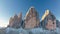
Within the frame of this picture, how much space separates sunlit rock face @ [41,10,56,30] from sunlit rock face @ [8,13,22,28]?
34 centimetres

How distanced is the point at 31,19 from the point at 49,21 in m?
0.27

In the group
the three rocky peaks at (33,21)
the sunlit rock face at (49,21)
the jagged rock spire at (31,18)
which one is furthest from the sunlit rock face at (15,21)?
the sunlit rock face at (49,21)

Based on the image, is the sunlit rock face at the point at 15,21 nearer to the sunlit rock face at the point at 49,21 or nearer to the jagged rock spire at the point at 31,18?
the jagged rock spire at the point at 31,18

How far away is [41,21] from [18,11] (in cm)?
37

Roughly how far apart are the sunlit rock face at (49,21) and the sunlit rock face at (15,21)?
13.3 inches

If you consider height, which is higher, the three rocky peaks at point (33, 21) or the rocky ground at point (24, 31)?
the three rocky peaks at point (33, 21)

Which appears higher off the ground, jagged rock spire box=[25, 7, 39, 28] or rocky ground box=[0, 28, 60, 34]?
jagged rock spire box=[25, 7, 39, 28]

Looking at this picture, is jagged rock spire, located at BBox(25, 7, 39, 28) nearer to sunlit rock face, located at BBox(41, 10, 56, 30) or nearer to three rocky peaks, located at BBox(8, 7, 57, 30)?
three rocky peaks, located at BBox(8, 7, 57, 30)

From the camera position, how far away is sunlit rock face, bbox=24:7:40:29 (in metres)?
2.02

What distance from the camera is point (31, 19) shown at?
2.04m

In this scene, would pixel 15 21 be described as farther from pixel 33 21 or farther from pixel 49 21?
pixel 49 21

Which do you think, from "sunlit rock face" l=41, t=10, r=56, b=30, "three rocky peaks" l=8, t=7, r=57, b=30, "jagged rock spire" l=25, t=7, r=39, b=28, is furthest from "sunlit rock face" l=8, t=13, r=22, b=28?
"sunlit rock face" l=41, t=10, r=56, b=30

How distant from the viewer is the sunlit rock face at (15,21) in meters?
2.00

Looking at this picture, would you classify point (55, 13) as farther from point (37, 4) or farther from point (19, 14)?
point (19, 14)
